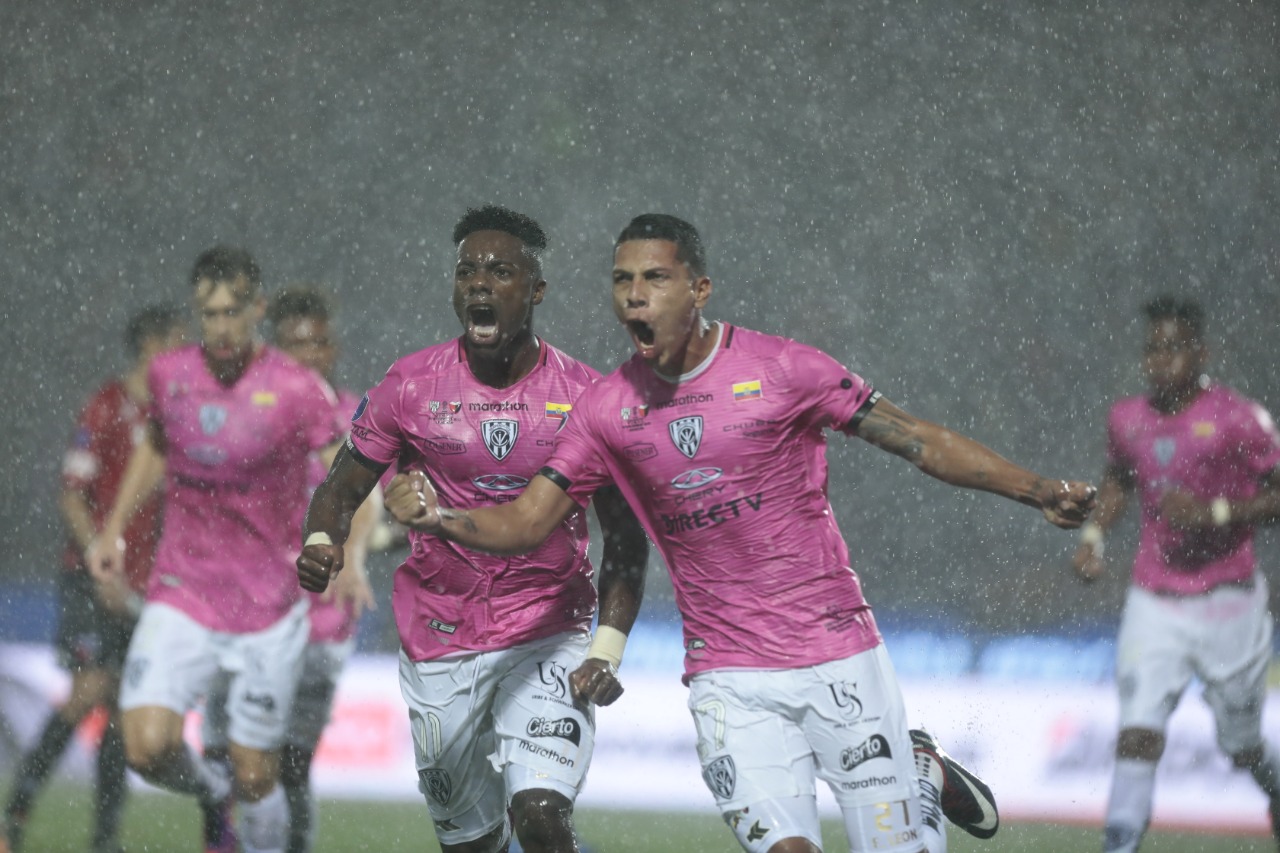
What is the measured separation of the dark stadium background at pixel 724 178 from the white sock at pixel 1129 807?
5.16m

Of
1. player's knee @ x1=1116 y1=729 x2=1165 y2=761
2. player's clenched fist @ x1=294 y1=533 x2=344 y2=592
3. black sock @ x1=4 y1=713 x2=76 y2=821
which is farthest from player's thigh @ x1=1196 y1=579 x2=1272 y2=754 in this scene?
black sock @ x1=4 y1=713 x2=76 y2=821

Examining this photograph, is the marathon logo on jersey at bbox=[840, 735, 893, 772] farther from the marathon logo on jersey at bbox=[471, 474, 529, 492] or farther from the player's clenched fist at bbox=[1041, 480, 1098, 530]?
the marathon logo on jersey at bbox=[471, 474, 529, 492]

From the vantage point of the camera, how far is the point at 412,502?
369cm

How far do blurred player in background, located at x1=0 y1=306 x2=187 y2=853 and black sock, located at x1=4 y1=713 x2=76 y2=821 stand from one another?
0.15 m

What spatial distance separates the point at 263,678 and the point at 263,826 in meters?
0.59

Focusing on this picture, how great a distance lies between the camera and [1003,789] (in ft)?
25.3

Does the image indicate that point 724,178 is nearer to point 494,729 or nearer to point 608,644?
point 494,729

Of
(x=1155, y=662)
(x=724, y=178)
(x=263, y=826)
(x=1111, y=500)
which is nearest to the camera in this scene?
(x=263, y=826)

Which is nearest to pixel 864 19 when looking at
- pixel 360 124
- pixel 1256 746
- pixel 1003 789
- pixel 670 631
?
pixel 360 124

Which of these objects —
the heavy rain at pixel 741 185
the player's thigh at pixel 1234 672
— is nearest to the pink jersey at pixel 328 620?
the player's thigh at pixel 1234 672

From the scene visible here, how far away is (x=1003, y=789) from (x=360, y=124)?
26.2 ft

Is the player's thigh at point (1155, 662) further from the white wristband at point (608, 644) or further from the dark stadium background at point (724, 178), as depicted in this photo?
the dark stadium background at point (724, 178)

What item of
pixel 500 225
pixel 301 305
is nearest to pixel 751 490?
pixel 500 225

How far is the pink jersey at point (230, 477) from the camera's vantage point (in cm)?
601
